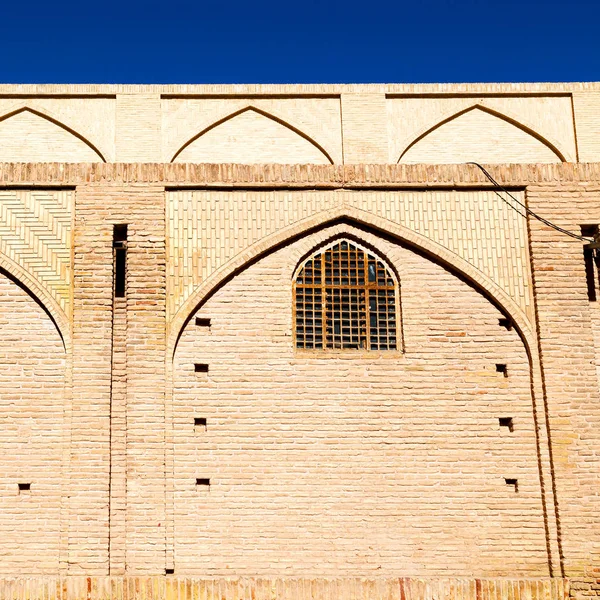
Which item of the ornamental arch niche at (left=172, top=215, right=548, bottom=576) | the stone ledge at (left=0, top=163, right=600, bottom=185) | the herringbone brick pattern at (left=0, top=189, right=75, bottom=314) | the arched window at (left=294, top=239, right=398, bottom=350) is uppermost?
the stone ledge at (left=0, top=163, right=600, bottom=185)

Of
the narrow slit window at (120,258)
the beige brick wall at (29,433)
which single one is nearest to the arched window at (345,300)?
the narrow slit window at (120,258)

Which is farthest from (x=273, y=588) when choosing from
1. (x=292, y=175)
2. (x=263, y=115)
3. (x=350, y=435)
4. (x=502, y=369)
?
(x=263, y=115)

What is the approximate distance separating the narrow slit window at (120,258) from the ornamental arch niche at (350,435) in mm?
681

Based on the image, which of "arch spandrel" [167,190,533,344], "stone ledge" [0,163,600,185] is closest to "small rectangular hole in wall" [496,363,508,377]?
"arch spandrel" [167,190,533,344]

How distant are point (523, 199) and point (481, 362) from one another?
1475 millimetres

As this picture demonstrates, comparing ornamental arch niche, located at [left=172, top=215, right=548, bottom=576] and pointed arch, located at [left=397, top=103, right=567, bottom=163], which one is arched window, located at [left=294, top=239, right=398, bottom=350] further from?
pointed arch, located at [left=397, top=103, right=567, bottom=163]

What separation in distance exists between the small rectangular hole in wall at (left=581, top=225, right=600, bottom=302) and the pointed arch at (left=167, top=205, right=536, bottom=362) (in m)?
0.69

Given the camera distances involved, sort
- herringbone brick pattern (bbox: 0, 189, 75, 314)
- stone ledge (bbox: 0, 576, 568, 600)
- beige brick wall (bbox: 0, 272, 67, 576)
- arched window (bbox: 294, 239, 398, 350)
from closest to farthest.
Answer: stone ledge (bbox: 0, 576, 568, 600)
beige brick wall (bbox: 0, 272, 67, 576)
herringbone brick pattern (bbox: 0, 189, 75, 314)
arched window (bbox: 294, 239, 398, 350)

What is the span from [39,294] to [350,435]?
277cm

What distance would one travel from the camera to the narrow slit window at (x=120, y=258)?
26.4 ft

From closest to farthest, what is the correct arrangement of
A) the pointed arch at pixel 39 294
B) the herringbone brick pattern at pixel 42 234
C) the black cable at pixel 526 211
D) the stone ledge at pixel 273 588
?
the stone ledge at pixel 273 588
the pointed arch at pixel 39 294
the herringbone brick pattern at pixel 42 234
the black cable at pixel 526 211

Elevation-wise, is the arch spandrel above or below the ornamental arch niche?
above

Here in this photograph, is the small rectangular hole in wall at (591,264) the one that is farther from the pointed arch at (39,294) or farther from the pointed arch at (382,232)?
the pointed arch at (39,294)

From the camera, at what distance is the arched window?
8055mm
